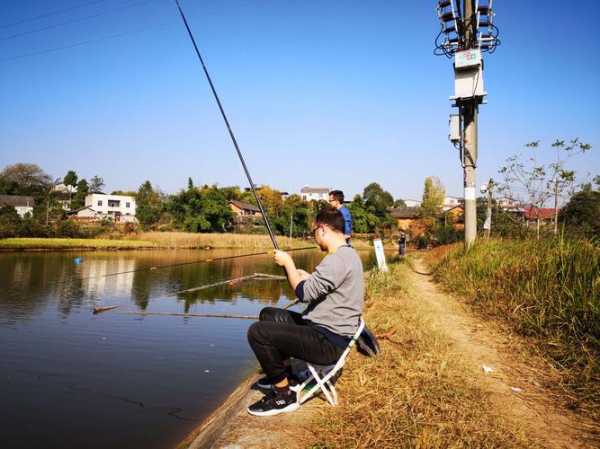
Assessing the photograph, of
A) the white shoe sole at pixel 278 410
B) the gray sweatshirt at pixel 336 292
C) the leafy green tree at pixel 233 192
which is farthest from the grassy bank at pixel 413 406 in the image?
the leafy green tree at pixel 233 192

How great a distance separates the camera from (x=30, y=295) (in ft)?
37.5

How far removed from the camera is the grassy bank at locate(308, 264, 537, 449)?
227cm

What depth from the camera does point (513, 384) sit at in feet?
11.1

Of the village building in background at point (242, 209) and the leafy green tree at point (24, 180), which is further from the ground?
the leafy green tree at point (24, 180)

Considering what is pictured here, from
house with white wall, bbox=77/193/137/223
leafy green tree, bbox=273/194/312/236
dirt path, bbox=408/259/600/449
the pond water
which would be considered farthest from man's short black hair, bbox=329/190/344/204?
house with white wall, bbox=77/193/137/223

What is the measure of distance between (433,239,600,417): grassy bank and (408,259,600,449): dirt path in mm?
219

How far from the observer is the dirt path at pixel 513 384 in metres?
2.52

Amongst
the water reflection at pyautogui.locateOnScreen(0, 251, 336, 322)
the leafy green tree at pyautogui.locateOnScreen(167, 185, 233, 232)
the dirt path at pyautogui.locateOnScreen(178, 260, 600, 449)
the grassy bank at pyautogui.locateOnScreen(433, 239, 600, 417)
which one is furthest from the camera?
the leafy green tree at pyautogui.locateOnScreen(167, 185, 233, 232)

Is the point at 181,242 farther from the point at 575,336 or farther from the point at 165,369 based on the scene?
the point at 575,336

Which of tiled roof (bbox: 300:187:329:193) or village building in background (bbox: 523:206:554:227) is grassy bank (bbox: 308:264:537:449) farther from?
tiled roof (bbox: 300:187:329:193)

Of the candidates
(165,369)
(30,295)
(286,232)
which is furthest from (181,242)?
(165,369)

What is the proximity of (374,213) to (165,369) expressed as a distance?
2007 inches

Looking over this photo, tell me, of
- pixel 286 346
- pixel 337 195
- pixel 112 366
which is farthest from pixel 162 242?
pixel 286 346

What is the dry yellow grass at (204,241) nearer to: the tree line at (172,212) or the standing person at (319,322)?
the tree line at (172,212)
